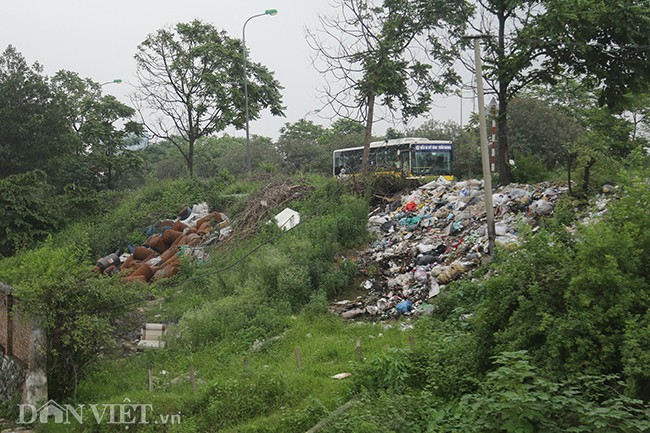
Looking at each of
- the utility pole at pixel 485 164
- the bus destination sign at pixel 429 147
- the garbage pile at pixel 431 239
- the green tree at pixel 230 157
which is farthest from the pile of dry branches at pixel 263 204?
the green tree at pixel 230 157

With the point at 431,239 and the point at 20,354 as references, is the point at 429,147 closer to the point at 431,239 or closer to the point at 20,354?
the point at 431,239

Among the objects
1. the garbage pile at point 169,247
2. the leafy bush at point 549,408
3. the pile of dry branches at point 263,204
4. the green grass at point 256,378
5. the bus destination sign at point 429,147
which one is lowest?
the green grass at point 256,378

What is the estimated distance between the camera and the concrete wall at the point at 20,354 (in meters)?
9.08

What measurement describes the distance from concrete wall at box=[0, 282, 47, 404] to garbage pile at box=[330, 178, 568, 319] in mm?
5416

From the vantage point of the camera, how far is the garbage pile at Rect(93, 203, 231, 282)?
56.1ft

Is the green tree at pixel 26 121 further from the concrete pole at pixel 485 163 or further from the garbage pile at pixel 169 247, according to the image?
the concrete pole at pixel 485 163

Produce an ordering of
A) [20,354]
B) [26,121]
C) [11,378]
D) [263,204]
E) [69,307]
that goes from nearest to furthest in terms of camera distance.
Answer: [69,307]
[20,354]
[11,378]
[263,204]
[26,121]

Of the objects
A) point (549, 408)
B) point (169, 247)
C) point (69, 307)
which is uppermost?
point (169, 247)

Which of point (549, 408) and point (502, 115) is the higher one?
point (502, 115)

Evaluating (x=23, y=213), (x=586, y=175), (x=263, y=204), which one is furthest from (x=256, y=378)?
(x=23, y=213)

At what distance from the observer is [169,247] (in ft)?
63.4

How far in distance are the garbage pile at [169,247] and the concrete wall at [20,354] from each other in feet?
20.3

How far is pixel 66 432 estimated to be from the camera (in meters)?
8.03

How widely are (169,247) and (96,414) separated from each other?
11801 mm
